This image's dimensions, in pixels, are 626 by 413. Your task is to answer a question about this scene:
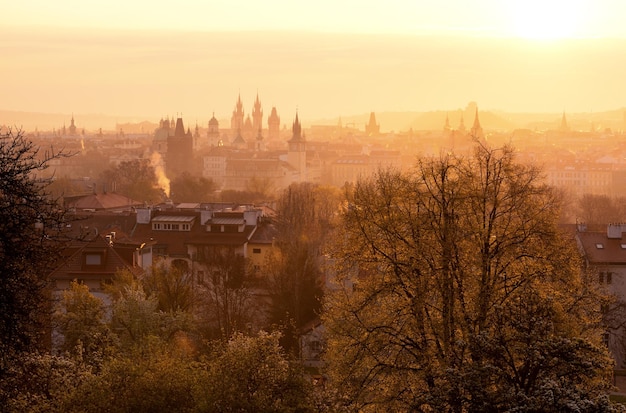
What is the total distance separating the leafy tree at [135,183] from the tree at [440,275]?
71468 millimetres

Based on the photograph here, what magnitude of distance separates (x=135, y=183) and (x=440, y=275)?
84.7 metres

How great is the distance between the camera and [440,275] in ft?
63.3

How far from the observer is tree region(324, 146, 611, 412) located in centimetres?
1862

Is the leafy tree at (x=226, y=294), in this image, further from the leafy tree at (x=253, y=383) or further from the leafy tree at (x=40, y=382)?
the leafy tree at (x=253, y=383)

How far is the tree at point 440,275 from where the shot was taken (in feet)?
61.1

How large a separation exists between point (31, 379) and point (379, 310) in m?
5.58

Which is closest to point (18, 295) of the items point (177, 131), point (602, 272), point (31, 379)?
point (31, 379)

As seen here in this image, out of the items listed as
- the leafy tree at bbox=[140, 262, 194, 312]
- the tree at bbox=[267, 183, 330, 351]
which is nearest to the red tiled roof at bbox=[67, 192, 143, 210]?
the tree at bbox=[267, 183, 330, 351]

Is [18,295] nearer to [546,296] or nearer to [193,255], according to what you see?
[546,296]

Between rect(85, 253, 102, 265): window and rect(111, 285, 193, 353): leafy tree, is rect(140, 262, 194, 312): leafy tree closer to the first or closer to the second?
rect(85, 253, 102, 265): window

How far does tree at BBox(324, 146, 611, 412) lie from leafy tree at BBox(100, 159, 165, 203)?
7147 centimetres

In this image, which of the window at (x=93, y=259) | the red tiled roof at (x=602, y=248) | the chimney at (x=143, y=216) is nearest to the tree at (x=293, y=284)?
the window at (x=93, y=259)

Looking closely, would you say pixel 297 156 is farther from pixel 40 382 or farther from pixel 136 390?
pixel 136 390

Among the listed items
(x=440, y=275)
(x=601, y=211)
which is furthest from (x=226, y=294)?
(x=601, y=211)
